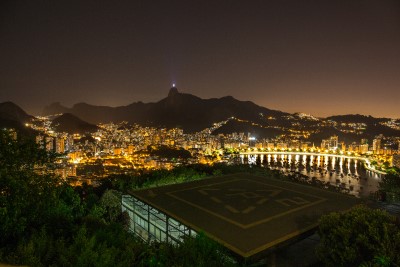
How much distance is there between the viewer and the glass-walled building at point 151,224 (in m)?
6.97

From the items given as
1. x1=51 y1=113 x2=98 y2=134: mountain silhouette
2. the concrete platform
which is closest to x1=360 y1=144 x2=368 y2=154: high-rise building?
x1=51 y1=113 x2=98 y2=134: mountain silhouette

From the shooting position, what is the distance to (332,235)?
15.9ft

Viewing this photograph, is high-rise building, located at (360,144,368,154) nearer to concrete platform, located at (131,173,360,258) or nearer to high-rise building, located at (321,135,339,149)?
high-rise building, located at (321,135,339,149)

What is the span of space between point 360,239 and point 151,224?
5.51 meters

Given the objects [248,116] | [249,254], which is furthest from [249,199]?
[248,116]

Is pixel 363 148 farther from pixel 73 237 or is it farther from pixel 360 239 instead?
pixel 73 237

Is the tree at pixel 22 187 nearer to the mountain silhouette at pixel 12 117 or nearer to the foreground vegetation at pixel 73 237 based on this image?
the foreground vegetation at pixel 73 237

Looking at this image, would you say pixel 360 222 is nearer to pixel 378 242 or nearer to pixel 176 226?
pixel 378 242

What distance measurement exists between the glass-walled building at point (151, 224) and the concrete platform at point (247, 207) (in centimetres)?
19

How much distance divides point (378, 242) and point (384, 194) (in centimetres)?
916

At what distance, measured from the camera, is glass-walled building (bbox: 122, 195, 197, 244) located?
6966mm

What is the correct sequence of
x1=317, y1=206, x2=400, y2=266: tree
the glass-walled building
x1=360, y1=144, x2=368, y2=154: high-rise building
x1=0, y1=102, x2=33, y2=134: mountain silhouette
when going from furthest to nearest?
x1=360, y1=144, x2=368, y2=154: high-rise building < x1=0, y1=102, x2=33, y2=134: mountain silhouette < the glass-walled building < x1=317, y1=206, x2=400, y2=266: tree

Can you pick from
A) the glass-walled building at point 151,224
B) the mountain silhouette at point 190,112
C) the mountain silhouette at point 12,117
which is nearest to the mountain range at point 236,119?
the mountain silhouette at point 190,112

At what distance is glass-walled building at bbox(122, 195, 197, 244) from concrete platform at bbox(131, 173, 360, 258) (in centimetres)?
19
